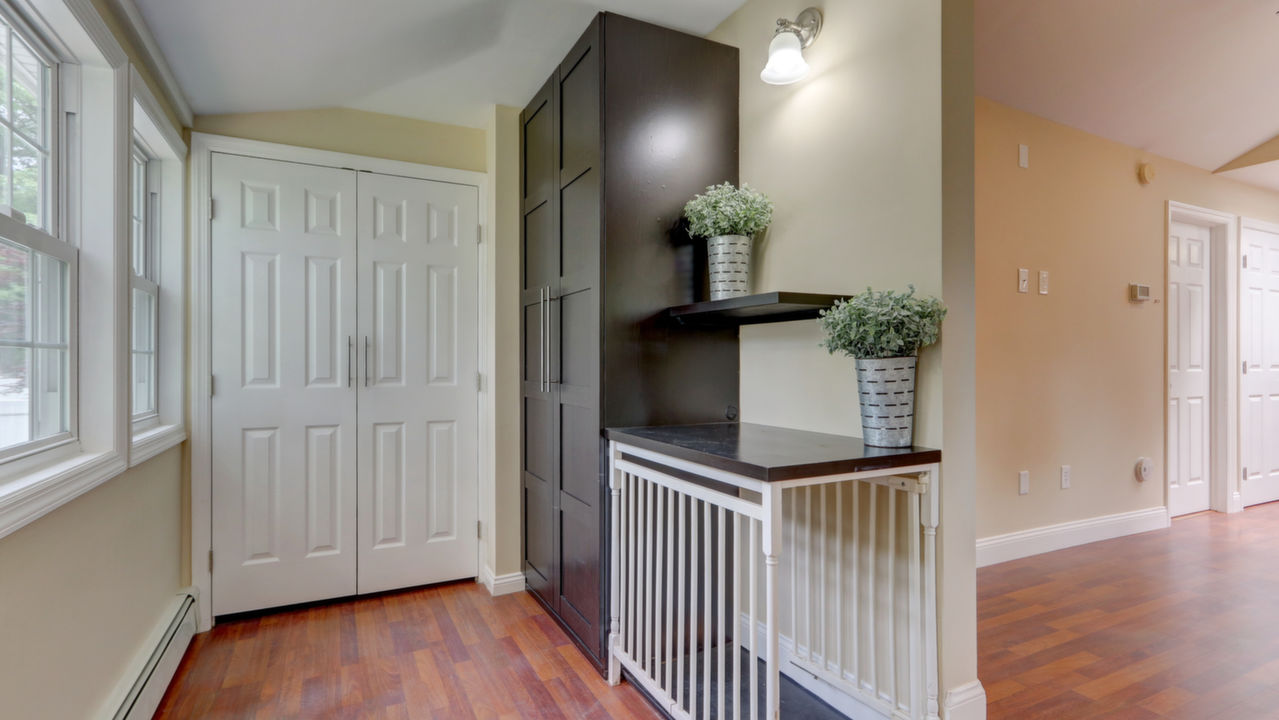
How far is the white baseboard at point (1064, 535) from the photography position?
3119 mm

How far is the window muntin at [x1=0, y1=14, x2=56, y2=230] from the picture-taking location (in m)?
1.34

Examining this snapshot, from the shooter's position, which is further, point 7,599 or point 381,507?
point 381,507

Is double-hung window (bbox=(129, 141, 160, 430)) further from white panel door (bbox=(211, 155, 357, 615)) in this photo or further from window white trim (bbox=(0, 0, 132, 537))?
window white trim (bbox=(0, 0, 132, 537))

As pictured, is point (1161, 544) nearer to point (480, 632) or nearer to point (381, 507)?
point (480, 632)

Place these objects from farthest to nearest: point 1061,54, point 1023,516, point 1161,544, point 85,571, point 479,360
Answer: point 1161,544 < point 1023,516 < point 479,360 < point 1061,54 < point 85,571

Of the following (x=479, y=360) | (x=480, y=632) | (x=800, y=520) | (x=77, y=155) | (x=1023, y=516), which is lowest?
(x=480, y=632)

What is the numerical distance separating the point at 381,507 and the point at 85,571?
1.35 m

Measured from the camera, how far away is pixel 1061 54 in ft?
9.21

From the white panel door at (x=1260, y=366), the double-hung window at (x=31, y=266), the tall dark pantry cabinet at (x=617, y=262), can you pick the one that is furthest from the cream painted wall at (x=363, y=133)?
the white panel door at (x=1260, y=366)

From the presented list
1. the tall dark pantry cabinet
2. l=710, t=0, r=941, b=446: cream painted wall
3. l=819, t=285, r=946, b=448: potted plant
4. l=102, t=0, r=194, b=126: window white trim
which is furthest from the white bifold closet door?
l=819, t=285, r=946, b=448: potted plant

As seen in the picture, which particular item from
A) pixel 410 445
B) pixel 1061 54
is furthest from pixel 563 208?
pixel 1061 54

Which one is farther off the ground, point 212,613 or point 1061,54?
point 1061,54

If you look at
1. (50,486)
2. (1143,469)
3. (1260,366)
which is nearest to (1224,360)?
(1260,366)

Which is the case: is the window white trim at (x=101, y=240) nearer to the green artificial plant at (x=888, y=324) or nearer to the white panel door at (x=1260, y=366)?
the green artificial plant at (x=888, y=324)
